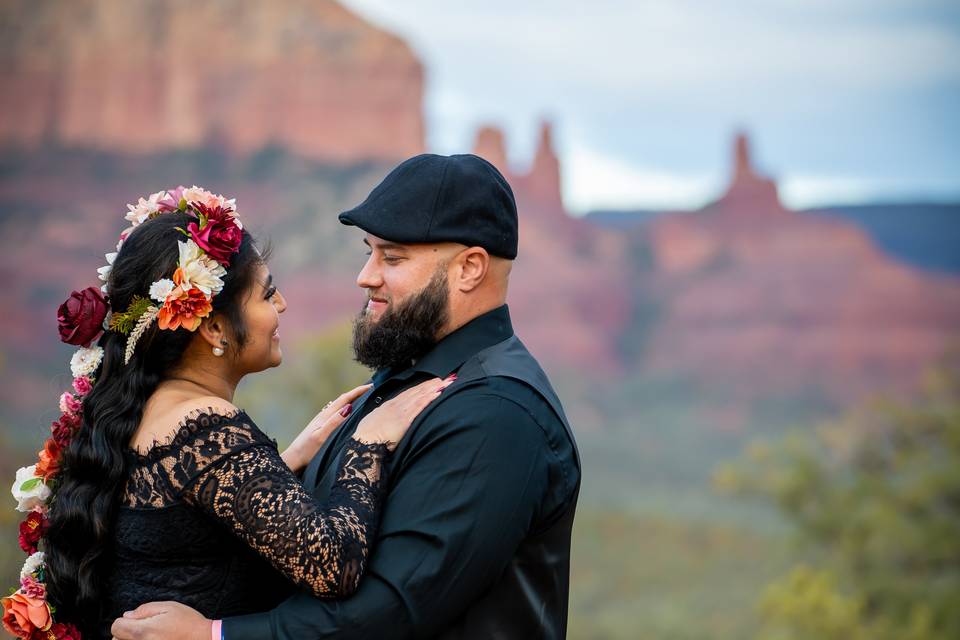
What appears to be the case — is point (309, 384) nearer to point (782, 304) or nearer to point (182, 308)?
point (182, 308)

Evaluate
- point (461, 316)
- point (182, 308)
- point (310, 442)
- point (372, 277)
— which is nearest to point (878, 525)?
point (310, 442)

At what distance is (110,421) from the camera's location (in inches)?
117

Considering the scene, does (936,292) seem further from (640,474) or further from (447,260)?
(447,260)

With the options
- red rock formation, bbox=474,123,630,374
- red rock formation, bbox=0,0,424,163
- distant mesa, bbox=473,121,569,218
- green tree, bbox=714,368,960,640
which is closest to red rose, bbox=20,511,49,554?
green tree, bbox=714,368,960,640

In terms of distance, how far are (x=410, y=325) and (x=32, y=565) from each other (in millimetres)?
1176

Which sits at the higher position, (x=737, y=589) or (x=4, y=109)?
(x=4, y=109)

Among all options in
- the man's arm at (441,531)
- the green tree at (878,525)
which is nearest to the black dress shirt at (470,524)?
the man's arm at (441,531)

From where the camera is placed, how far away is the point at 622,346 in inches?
2461

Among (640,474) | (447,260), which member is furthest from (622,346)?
(447,260)

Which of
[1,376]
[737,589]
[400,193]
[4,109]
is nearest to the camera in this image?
[400,193]

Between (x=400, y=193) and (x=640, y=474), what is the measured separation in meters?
49.2

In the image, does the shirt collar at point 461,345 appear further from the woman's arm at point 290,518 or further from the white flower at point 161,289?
the white flower at point 161,289

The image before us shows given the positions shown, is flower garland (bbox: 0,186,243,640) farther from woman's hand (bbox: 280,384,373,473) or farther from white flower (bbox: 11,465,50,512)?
woman's hand (bbox: 280,384,373,473)

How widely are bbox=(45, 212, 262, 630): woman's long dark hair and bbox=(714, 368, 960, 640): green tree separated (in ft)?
66.9
